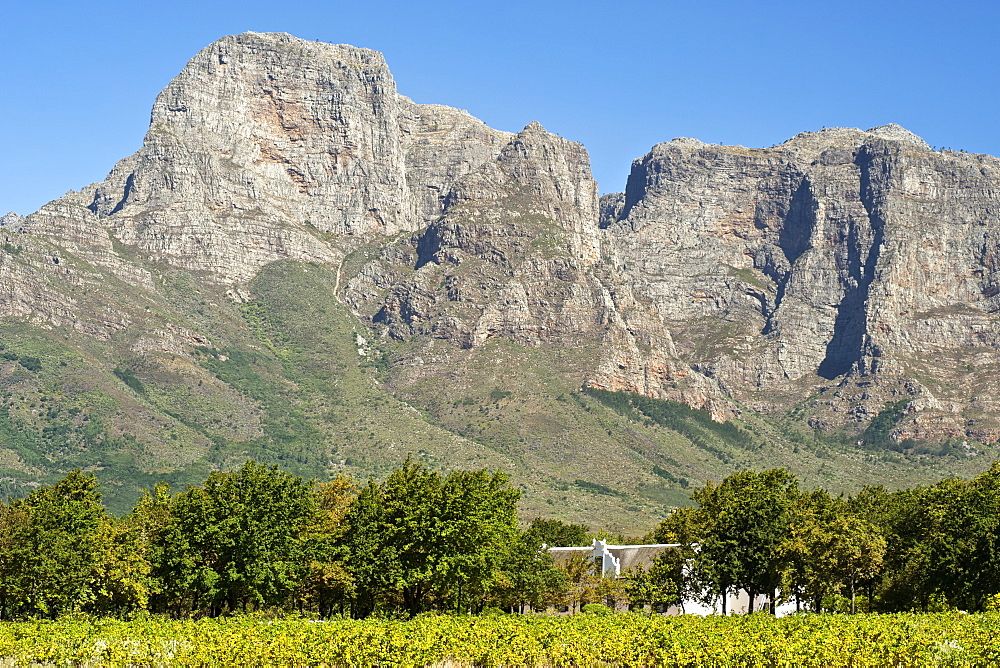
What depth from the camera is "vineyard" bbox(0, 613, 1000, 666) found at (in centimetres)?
5478

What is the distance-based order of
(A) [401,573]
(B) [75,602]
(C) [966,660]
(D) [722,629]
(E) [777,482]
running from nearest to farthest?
(C) [966,660] < (D) [722,629] < (A) [401,573] < (B) [75,602] < (E) [777,482]

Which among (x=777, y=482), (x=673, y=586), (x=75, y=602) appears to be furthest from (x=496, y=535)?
(x=75, y=602)

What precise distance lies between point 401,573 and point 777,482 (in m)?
31.9

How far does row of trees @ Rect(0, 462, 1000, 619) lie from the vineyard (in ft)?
59.4

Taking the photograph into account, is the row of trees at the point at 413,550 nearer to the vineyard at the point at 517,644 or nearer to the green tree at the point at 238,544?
the green tree at the point at 238,544

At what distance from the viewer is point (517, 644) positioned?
193ft

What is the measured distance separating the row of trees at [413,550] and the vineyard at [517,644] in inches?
713

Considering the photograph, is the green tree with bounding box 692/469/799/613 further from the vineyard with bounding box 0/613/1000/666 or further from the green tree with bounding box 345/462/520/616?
the vineyard with bounding box 0/613/1000/666

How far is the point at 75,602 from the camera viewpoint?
88625mm

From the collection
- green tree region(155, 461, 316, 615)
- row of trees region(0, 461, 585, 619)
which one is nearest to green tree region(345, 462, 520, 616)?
row of trees region(0, 461, 585, 619)

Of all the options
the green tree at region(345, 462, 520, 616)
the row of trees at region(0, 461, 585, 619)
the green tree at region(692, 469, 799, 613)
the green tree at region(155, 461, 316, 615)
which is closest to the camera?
the row of trees at region(0, 461, 585, 619)

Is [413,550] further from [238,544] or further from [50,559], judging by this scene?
[50,559]

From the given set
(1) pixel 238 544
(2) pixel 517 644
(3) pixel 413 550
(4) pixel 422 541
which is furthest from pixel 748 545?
(1) pixel 238 544

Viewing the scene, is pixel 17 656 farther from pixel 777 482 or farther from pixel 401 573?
pixel 777 482
